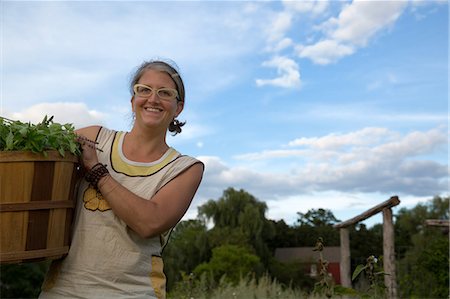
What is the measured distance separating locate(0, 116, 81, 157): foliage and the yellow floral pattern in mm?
179

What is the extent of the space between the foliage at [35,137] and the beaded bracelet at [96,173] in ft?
0.34

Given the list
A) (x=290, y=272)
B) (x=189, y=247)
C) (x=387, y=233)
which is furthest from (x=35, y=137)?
(x=290, y=272)

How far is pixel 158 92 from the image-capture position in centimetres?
252

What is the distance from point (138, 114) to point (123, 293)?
0.74 m

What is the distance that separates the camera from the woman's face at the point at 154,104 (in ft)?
8.21

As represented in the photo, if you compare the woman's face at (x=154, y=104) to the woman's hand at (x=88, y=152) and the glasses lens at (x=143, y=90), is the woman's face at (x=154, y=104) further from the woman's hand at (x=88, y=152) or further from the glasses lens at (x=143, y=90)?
the woman's hand at (x=88, y=152)

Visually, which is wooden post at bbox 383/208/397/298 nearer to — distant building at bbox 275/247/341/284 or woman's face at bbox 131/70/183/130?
woman's face at bbox 131/70/183/130

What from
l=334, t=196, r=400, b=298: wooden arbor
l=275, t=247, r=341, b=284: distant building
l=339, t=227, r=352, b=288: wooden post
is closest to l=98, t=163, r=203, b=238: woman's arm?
l=334, t=196, r=400, b=298: wooden arbor

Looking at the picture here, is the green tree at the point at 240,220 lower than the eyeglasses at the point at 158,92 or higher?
higher

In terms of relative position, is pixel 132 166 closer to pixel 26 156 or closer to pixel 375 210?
pixel 26 156

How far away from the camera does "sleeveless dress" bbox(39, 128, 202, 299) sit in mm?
2289

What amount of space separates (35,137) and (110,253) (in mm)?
524

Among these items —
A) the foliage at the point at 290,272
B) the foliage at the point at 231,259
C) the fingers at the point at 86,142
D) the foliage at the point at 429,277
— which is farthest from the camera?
the foliage at the point at 290,272

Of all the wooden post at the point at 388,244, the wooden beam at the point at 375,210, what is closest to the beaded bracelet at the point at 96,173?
the wooden beam at the point at 375,210
